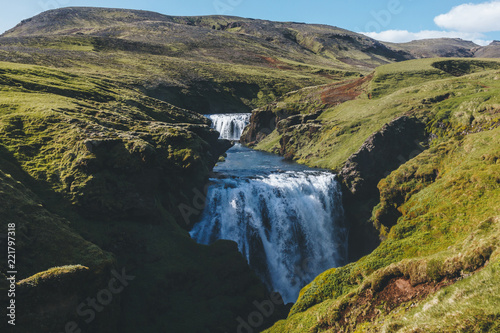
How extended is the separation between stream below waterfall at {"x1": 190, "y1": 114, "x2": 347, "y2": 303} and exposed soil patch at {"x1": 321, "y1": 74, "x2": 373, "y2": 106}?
30823mm

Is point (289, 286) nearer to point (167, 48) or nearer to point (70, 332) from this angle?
point (70, 332)

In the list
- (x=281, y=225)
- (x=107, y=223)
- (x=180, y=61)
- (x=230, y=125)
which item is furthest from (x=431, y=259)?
(x=180, y=61)

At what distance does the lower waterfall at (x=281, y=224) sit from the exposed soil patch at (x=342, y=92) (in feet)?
103

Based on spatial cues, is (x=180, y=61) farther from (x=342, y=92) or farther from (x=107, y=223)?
(x=107, y=223)

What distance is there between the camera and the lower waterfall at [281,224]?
26625 millimetres

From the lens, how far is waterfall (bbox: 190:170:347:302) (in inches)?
1048

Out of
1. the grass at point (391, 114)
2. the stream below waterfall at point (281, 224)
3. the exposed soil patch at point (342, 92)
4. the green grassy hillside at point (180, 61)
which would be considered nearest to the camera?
the stream below waterfall at point (281, 224)

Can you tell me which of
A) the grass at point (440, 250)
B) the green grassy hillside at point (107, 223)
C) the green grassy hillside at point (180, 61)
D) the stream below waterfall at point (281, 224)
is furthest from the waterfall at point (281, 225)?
the green grassy hillside at point (180, 61)

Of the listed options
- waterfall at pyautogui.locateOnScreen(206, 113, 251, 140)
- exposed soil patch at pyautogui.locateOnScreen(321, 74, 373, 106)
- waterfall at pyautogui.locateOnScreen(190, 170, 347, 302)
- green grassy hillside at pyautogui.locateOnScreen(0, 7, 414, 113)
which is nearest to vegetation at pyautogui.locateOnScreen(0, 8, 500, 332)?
waterfall at pyautogui.locateOnScreen(190, 170, 347, 302)

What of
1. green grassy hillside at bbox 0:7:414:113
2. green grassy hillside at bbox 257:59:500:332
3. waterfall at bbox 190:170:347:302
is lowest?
waterfall at bbox 190:170:347:302

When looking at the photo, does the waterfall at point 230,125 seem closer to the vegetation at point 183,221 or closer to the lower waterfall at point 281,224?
the vegetation at point 183,221

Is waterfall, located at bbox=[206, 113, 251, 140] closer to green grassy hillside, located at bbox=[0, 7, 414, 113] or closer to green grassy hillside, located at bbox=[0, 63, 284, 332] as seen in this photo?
green grassy hillside, located at bbox=[0, 7, 414, 113]

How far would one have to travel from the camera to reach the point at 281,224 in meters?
28.6

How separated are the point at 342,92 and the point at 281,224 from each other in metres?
44.0
